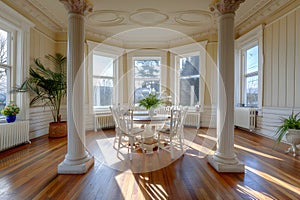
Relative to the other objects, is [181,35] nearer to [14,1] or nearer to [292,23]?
[292,23]

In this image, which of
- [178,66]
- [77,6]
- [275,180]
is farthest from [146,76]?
[275,180]

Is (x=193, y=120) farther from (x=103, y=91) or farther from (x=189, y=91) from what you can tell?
(x=103, y=91)

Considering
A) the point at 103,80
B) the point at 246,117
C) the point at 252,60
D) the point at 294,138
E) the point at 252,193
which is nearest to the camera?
the point at 252,193

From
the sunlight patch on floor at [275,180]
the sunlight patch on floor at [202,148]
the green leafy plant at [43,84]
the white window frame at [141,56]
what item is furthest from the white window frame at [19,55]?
the sunlight patch on floor at [275,180]

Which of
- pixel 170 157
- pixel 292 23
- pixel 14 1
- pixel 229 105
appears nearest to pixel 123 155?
pixel 170 157

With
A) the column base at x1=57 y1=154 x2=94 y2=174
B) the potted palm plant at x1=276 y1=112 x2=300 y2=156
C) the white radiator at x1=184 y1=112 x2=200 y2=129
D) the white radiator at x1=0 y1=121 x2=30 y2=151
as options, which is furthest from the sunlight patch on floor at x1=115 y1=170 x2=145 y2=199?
the white radiator at x1=184 y1=112 x2=200 y2=129

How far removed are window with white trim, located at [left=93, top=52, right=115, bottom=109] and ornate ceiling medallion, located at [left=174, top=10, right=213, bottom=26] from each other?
2.69 metres

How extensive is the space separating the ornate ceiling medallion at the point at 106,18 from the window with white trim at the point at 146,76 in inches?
69.0

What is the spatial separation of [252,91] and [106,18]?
4518 mm

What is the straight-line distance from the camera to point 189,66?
5.93m

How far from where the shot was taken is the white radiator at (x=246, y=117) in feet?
14.8

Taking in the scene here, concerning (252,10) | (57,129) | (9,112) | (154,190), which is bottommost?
(154,190)

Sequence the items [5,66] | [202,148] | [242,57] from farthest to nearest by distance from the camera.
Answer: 1. [242,57]
2. [5,66]
3. [202,148]

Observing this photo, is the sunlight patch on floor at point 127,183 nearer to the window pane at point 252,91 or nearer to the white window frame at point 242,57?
the white window frame at point 242,57
